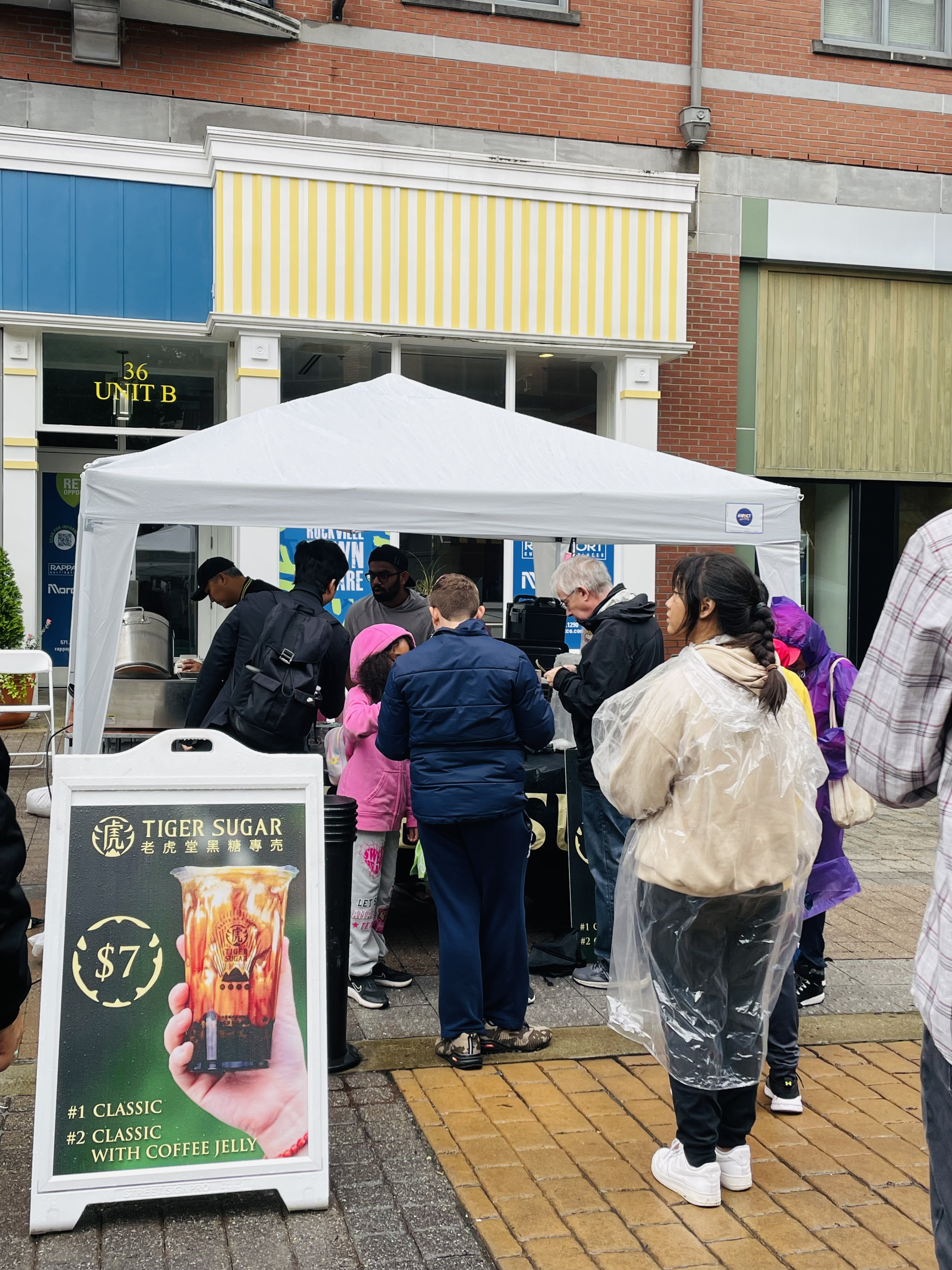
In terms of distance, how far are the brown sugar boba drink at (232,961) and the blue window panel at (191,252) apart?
8.77 m

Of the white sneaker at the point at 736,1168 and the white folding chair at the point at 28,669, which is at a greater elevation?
the white folding chair at the point at 28,669

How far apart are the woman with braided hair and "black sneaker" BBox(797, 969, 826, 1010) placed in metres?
1.69

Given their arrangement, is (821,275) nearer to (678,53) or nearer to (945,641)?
(678,53)

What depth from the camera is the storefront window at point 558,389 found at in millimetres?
12352

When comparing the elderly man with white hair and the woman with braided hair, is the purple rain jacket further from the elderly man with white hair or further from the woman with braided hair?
the woman with braided hair

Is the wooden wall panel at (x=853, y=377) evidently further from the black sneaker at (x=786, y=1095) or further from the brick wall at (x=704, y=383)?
the black sneaker at (x=786, y=1095)

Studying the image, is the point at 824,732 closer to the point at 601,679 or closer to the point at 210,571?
the point at 601,679

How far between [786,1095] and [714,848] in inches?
51.2

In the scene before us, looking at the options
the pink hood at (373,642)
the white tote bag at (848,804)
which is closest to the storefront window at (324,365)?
the pink hood at (373,642)

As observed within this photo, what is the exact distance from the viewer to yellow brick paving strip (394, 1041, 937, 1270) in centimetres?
331

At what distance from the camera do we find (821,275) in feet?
43.5

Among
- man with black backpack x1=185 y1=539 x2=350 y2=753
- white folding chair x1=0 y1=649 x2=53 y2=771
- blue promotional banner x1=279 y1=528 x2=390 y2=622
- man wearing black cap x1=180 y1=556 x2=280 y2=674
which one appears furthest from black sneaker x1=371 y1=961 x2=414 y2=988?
blue promotional banner x1=279 y1=528 x2=390 y2=622

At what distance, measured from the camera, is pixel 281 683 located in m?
5.38

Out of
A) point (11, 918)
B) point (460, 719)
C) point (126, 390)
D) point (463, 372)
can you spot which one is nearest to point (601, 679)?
point (460, 719)
